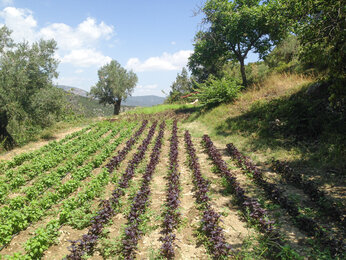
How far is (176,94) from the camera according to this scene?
37219 mm

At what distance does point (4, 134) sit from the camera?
43.9ft

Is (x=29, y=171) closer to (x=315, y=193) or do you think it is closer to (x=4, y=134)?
(x=4, y=134)

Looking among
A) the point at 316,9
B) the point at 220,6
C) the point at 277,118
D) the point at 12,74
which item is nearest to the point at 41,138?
the point at 12,74

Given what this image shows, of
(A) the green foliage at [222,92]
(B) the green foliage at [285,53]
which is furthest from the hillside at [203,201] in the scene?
(B) the green foliage at [285,53]

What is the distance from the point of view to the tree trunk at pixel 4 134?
1300 centimetres

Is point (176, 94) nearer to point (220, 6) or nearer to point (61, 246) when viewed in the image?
point (220, 6)

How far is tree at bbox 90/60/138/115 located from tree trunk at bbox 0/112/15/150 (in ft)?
67.3

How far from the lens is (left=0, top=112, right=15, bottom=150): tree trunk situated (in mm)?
13000

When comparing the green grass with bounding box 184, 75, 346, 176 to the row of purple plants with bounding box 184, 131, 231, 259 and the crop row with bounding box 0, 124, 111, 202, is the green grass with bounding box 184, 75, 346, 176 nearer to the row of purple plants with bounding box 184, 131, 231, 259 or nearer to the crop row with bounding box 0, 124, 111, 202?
the row of purple plants with bounding box 184, 131, 231, 259

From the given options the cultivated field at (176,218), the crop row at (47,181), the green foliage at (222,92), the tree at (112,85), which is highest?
the tree at (112,85)

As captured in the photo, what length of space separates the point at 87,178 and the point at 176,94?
30650 millimetres

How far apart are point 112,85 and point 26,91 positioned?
64.1ft

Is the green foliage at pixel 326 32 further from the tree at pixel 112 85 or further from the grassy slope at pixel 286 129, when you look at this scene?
the tree at pixel 112 85

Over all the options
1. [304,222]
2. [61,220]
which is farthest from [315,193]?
[61,220]
